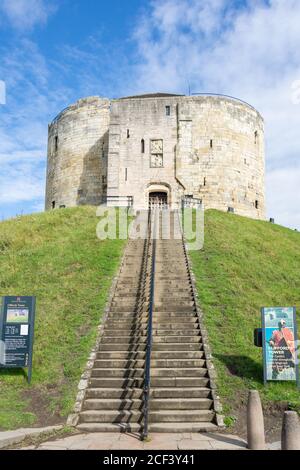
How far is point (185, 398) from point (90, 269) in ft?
21.5

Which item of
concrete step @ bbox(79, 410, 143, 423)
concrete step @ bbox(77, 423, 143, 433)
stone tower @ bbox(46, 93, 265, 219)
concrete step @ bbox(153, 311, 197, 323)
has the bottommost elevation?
concrete step @ bbox(77, 423, 143, 433)

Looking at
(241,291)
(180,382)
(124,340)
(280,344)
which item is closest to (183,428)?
(180,382)

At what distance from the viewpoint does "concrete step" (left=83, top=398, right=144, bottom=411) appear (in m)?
7.73

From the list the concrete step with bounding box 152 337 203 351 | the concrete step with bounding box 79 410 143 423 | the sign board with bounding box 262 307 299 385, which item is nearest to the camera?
the concrete step with bounding box 79 410 143 423

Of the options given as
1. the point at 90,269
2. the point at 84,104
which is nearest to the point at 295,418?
the point at 90,269

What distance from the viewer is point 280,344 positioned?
8508 mm

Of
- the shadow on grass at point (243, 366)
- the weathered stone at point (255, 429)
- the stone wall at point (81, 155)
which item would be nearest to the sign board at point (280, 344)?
the shadow on grass at point (243, 366)

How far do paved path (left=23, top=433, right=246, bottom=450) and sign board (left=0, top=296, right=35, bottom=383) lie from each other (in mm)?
2555

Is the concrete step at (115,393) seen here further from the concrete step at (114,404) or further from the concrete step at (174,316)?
the concrete step at (174,316)

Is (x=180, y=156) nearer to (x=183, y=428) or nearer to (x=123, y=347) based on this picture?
(x=123, y=347)

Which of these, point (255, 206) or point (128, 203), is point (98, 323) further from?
point (255, 206)

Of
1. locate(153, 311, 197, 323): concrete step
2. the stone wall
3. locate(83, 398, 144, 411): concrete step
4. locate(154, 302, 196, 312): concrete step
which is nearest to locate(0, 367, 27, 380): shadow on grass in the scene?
locate(83, 398, 144, 411): concrete step

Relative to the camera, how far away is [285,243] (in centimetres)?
1856

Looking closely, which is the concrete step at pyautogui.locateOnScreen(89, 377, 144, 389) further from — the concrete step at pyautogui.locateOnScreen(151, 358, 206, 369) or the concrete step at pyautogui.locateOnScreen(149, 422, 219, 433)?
the concrete step at pyautogui.locateOnScreen(149, 422, 219, 433)
